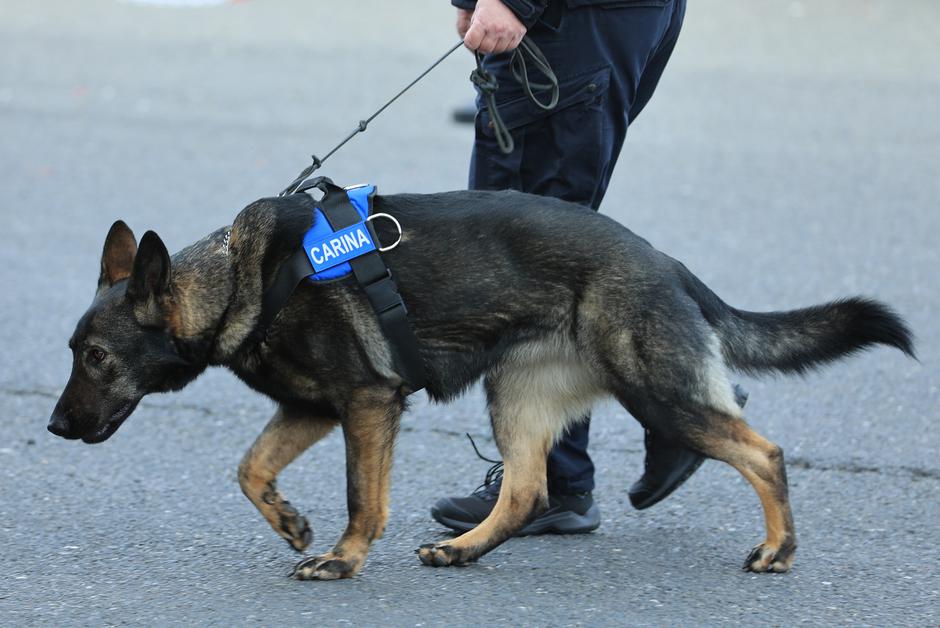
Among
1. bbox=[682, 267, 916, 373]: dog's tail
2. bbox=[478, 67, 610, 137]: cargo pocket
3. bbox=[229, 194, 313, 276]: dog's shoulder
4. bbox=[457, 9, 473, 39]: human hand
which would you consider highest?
bbox=[457, 9, 473, 39]: human hand

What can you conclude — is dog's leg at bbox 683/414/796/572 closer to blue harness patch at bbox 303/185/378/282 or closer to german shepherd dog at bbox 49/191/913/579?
german shepherd dog at bbox 49/191/913/579

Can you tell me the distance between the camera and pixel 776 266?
6531 mm

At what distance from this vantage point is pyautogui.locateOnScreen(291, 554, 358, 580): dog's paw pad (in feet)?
11.5

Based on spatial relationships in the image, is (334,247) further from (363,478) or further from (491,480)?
(491,480)

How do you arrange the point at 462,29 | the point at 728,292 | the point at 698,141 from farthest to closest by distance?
the point at 698,141
the point at 728,292
the point at 462,29

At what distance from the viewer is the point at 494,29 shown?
3.68 meters

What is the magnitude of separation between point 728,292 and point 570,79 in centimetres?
260

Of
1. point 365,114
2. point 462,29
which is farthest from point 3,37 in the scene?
point 462,29

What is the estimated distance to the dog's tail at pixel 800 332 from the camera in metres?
3.61

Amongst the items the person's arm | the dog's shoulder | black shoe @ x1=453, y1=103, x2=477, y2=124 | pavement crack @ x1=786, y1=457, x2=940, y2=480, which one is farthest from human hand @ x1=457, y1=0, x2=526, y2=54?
black shoe @ x1=453, y1=103, x2=477, y2=124

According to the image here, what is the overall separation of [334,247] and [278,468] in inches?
25.3

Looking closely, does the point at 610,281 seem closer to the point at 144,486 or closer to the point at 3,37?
the point at 144,486

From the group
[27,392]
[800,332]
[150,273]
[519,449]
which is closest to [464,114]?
[27,392]

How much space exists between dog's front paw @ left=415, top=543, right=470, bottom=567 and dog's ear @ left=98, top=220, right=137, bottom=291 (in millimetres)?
1088
